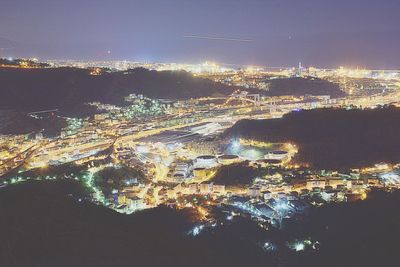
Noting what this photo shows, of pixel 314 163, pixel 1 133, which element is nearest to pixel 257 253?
pixel 314 163

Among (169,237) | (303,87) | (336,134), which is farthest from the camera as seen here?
(303,87)

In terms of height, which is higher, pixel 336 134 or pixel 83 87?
pixel 83 87

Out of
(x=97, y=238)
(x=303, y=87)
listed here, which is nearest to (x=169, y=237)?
(x=97, y=238)

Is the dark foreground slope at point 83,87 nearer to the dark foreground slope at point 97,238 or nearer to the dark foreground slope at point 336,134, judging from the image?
the dark foreground slope at point 336,134

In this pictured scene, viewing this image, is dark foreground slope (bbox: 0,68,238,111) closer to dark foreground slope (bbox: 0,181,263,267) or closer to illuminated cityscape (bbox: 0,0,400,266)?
illuminated cityscape (bbox: 0,0,400,266)

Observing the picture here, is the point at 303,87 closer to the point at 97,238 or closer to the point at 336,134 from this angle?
the point at 336,134
